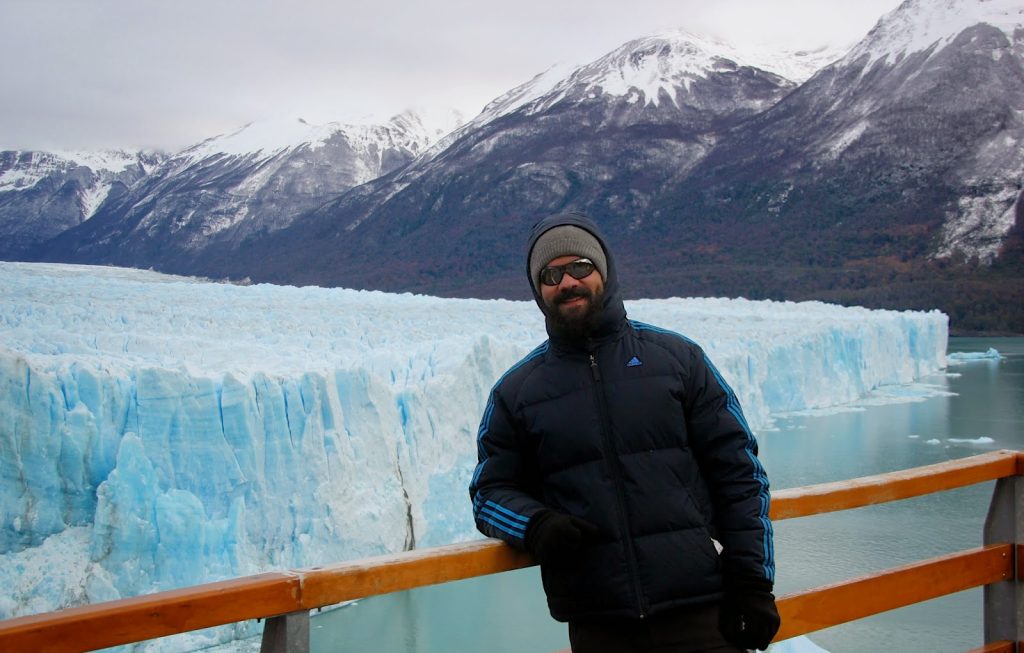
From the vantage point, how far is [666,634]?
1.18 metres

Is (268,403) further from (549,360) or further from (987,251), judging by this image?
(987,251)

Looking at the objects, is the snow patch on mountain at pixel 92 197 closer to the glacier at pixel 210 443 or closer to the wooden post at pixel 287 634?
the glacier at pixel 210 443

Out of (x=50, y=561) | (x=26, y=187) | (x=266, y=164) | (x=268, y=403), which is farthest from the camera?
(x=26, y=187)

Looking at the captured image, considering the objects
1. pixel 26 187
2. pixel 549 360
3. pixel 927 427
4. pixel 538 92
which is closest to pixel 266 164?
pixel 538 92

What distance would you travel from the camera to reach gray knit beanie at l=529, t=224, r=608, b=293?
1.28 m

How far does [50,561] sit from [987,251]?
43.8 meters

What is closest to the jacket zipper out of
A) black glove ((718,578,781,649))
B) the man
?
the man

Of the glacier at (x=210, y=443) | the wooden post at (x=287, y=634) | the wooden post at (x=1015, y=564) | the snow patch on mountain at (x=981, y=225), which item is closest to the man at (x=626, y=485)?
the wooden post at (x=287, y=634)

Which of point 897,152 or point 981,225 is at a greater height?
point 897,152

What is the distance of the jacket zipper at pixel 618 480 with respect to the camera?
46.0 inches

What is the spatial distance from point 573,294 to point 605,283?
6 centimetres

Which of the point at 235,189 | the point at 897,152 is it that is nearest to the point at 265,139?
the point at 235,189

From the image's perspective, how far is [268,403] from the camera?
21.0ft

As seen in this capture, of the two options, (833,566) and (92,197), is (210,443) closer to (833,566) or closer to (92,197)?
(833,566)
